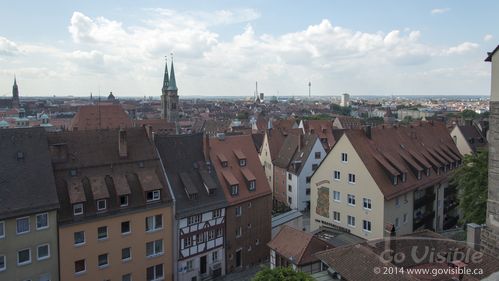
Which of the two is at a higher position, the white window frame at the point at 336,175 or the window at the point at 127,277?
the white window frame at the point at 336,175

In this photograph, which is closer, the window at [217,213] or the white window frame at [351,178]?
the window at [217,213]

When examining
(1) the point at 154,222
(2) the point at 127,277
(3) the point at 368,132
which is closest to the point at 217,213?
(1) the point at 154,222

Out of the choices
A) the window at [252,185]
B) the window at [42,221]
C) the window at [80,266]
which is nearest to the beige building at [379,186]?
the window at [252,185]

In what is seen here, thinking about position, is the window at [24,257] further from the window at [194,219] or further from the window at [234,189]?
the window at [234,189]

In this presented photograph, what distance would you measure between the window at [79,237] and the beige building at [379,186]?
20382 millimetres

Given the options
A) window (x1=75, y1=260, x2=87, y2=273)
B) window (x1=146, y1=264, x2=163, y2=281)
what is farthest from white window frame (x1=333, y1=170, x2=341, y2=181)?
window (x1=75, y1=260, x2=87, y2=273)

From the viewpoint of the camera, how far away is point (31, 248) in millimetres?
26188

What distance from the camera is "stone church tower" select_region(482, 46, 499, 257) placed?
61.6 ft

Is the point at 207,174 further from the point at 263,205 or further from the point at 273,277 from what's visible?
the point at 273,277

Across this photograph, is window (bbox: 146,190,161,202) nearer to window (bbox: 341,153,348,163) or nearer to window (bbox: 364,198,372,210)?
window (bbox: 341,153,348,163)

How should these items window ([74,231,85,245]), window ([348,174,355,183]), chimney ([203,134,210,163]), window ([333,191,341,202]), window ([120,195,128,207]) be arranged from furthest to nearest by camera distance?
window ([333,191,341,202]), chimney ([203,134,210,163]), window ([348,174,355,183]), window ([120,195,128,207]), window ([74,231,85,245])

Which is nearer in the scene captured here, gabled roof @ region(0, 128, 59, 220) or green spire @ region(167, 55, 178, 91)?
gabled roof @ region(0, 128, 59, 220)

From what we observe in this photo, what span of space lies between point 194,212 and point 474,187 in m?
20.4

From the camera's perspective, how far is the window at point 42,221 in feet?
86.7
